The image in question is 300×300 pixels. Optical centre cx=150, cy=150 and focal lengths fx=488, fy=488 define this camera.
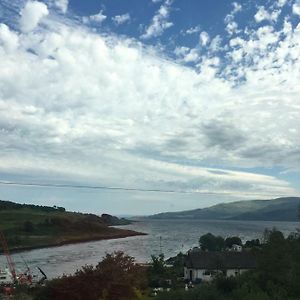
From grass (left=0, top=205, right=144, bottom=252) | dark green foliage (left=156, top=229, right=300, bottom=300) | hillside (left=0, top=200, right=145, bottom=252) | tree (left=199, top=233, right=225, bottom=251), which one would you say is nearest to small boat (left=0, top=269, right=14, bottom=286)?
tree (left=199, top=233, right=225, bottom=251)

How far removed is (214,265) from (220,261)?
37.0 inches

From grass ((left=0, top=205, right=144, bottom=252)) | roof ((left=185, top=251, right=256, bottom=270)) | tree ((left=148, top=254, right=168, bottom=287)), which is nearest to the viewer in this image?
tree ((left=148, top=254, right=168, bottom=287))

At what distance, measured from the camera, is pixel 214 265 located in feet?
202

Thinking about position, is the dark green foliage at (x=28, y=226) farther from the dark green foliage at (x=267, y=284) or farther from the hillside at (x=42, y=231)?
the dark green foliage at (x=267, y=284)

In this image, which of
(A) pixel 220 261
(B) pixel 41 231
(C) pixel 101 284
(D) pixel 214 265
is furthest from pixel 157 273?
(B) pixel 41 231

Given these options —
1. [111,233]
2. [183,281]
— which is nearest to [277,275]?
[183,281]

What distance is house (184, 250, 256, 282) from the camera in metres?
61.5

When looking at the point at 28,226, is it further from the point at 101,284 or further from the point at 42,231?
the point at 101,284

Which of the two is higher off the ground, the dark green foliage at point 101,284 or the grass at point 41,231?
the grass at point 41,231

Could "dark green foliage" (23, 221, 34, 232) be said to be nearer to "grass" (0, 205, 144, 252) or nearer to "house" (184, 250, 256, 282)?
"grass" (0, 205, 144, 252)

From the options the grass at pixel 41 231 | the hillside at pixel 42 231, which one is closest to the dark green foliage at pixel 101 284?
the grass at pixel 41 231

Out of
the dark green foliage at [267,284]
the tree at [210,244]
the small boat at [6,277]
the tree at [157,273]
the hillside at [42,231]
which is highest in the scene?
the hillside at [42,231]

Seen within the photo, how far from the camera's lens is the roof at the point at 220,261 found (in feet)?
203

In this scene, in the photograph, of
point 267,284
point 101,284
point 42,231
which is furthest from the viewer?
point 42,231
